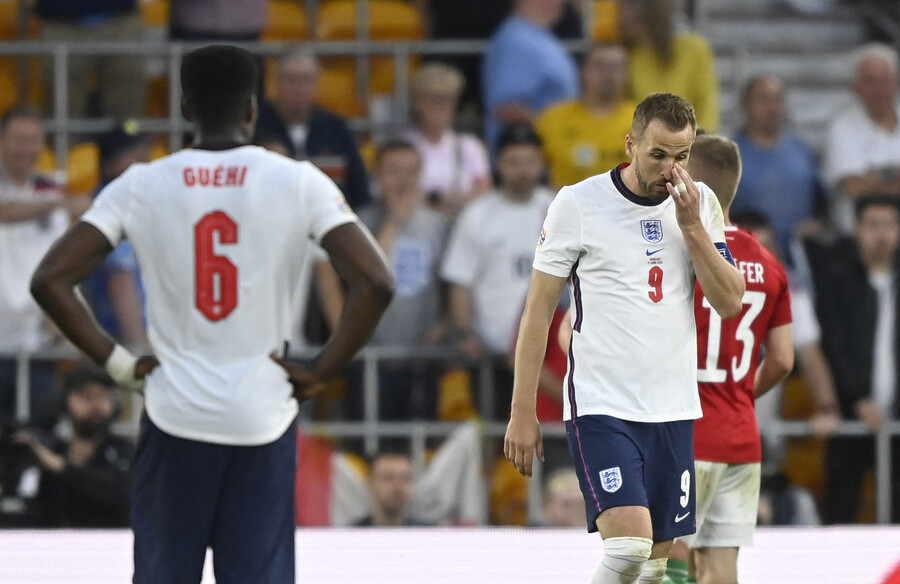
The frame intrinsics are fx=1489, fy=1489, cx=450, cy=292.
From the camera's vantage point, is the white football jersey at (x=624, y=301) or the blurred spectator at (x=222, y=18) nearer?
the white football jersey at (x=624, y=301)

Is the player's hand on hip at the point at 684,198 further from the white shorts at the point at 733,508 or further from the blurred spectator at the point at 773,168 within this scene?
the blurred spectator at the point at 773,168

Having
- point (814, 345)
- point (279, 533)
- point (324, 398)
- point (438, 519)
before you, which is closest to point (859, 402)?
point (814, 345)

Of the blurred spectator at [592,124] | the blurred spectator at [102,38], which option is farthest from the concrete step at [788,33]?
the blurred spectator at [102,38]

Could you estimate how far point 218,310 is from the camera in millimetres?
4059

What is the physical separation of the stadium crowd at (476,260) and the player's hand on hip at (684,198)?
153 inches

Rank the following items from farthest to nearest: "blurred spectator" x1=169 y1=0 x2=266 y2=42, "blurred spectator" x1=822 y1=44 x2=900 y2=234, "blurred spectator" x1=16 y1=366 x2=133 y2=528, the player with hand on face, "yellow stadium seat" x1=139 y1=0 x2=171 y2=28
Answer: "yellow stadium seat" x1=139 y1=0 x2=171 y2=28 < "blurred spectator" x1=169 y1=0 x2=266 y2=42 < "blurred spectator" x1=822 y1=44 x2=900 y2=234 < "blurred spectator" x1=16 y1=366 x2=133 y2=528 < the player with hand on face

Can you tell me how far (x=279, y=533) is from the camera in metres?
4.13

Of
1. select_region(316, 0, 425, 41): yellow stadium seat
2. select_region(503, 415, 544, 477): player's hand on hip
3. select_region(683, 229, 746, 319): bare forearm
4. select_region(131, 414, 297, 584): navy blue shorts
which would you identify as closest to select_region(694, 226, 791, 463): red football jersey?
select_region(683, 229, 746, 319): bare forearm

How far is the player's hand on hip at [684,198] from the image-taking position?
14.5ft

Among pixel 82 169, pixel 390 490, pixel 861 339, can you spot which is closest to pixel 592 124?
pixel 861 339

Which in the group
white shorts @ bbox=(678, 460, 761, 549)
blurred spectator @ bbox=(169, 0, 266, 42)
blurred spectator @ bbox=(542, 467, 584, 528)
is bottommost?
blurred spectator @ bbox=(542, 467, 584, 528)

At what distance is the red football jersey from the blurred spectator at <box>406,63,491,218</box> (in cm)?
442

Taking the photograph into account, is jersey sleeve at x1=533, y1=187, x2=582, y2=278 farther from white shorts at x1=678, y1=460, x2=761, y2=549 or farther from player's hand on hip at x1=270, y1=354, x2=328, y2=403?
white shorts at x1=678, y1=460, x2=761, y2=549

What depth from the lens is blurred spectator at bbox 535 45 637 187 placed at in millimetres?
9469
